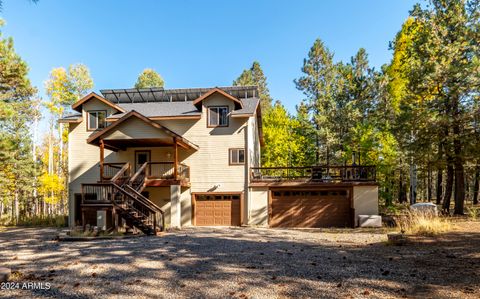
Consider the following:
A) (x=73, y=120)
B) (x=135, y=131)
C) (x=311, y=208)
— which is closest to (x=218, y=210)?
(x=311, y=208)

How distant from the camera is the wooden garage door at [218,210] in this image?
731 inches

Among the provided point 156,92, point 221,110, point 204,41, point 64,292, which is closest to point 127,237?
point 64,292

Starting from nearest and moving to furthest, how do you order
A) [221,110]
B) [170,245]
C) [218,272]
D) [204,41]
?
[218,272]
[170,245]
[221,110]
[204,41]

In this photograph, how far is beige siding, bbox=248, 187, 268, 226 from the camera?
18.5 metres

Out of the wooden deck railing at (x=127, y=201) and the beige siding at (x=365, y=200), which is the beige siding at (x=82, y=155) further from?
the beige siding at (x=365, y=200)

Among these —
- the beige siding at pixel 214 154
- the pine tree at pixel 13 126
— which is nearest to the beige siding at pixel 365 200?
the beige siding at pixel 214 154

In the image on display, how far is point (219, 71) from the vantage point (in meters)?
37.8

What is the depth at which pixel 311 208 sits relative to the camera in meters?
18.4

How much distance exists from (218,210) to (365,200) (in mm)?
8794

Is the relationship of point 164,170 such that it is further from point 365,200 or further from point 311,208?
point 365,200

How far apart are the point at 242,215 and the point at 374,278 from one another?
495 inches

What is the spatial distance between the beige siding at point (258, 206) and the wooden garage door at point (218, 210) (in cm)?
87

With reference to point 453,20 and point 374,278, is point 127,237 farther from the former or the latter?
point 453,20

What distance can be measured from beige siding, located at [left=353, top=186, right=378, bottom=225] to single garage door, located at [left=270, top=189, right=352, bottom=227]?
0.48m
